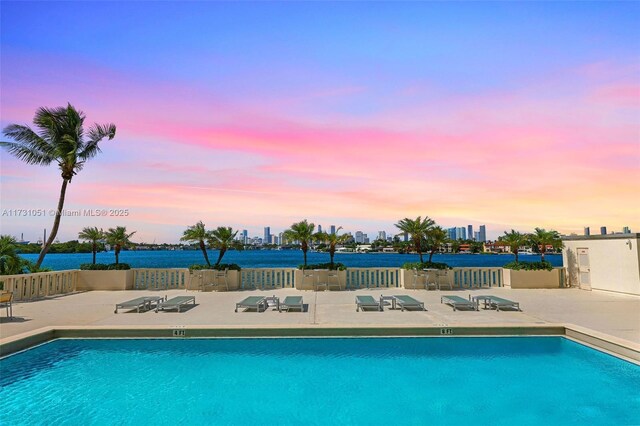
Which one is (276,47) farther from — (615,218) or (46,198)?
(615,218)

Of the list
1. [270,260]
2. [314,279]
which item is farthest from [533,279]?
[270,260]

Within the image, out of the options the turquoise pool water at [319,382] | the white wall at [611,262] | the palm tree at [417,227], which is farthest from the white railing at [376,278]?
the turquoise pool water at [319,382]

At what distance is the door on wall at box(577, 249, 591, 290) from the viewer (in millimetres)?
14359

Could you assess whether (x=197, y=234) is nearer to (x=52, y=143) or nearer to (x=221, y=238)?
(x=221, y=238)

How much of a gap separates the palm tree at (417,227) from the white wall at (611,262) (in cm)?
560

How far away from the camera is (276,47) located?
1205cm

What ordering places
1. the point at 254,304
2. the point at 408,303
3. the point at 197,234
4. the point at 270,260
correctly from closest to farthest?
the point at 254,304 → the point at 408,303 → the point at 197,234 → the point at 270,260

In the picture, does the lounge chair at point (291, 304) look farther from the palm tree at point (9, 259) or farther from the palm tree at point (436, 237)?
the palm tree at point (9, 259)

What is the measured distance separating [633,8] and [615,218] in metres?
10.7

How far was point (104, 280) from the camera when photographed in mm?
14961

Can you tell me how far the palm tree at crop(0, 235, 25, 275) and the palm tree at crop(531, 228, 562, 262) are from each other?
19509 mm

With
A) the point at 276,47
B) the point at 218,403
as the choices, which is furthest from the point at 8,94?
the point at 218,403

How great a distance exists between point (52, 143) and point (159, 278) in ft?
26.2

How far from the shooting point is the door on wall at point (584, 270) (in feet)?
47.1
